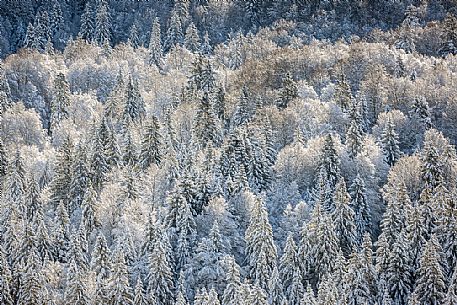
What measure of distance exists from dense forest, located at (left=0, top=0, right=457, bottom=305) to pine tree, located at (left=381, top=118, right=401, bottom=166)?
0.69 feet

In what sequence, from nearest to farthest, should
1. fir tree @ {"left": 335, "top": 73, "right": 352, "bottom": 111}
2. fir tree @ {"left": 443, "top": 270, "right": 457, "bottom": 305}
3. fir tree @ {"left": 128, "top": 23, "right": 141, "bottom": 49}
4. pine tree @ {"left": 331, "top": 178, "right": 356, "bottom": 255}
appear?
fir tree @ {"left": 443, "top": 270, "right": 457, "bottom": 305}, pine tree @ {"left": 331, "top": 178, "right": 356, "bottom": 255}, fir tree @ {"left": 335, "top": 73, "right": 352, "bottom": 111}, fir tree @ {"left": 128, "top": 23, "right": 141, "bottom": 49}

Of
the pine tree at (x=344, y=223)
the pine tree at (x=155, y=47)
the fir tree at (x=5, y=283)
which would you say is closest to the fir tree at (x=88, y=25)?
the pine tree at (x=155, y=47)

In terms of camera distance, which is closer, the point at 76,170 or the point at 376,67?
the point at 76,170

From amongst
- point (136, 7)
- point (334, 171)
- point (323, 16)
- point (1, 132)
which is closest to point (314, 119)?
point (334, 171)

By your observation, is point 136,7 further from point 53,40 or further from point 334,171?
point 334,171

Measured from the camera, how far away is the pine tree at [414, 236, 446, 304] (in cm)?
7206

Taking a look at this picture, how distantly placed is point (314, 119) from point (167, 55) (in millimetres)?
58423

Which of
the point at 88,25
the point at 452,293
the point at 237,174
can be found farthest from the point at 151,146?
the point at 88,25

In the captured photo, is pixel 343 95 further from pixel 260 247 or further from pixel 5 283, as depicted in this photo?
pixel 5 283

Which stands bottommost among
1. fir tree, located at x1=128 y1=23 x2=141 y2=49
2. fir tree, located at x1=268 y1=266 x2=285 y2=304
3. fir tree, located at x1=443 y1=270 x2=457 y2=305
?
fir tree, located at x1=268 y1=266 x2=285 y2=304

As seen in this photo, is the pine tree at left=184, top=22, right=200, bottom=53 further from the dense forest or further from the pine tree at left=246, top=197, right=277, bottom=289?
the pine tree at left=246, top=197, right=277, bottom=289

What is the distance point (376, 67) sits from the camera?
127 m

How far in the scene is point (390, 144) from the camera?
101 m

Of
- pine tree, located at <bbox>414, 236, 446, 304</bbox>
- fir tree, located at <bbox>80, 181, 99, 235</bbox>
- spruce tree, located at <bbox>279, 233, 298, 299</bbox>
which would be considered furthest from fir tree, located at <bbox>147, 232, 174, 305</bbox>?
pine tree, located at <bbox>414, 236, 446, 304</bbox>
